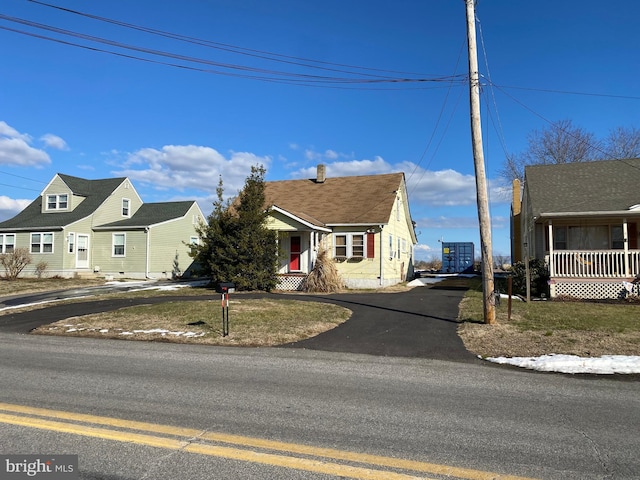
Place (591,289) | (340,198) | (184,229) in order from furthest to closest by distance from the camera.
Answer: (184,229) < (340,198) < (591,289)

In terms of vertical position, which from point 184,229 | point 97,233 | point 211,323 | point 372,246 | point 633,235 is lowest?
point 211,323

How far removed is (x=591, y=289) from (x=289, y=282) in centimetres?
1275

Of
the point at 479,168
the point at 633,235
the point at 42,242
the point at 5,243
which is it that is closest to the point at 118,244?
the point at 42,242

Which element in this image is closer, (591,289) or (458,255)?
(591,289)

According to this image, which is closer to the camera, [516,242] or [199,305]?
[199,305]

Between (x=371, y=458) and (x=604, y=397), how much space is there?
362 centimetres

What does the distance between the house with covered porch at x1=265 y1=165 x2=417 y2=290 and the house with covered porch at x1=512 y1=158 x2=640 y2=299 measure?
694cm

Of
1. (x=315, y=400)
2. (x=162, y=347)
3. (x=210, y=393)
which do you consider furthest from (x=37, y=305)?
(x=315, y=400)

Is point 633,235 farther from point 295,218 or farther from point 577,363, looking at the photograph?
point 577,363

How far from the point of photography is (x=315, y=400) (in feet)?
17.8

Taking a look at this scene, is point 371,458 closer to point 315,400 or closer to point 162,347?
point 315,400

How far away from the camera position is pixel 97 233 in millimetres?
31062

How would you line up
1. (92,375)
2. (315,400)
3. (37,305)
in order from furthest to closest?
(37,305), (92,375), (315,400)

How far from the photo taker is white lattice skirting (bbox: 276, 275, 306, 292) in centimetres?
2156
